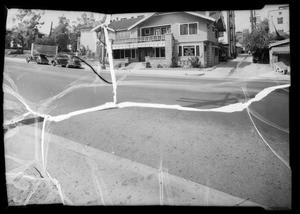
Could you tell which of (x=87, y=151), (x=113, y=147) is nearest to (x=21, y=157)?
(x=87, y=151)

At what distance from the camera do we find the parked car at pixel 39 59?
2.30m

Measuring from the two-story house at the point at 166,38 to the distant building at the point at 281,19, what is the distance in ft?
1.92

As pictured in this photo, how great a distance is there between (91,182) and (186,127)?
1514mm

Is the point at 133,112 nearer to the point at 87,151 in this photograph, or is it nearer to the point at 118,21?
the point at 87,151

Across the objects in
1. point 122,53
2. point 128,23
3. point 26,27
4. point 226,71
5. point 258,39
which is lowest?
point 226,71

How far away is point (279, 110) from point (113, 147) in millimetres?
2144

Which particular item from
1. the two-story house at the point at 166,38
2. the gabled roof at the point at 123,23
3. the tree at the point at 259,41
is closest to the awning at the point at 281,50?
the tree at the point at 259,41

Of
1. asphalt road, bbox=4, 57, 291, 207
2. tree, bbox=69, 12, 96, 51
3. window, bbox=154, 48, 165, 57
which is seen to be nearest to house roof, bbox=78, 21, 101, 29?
tree, bbox=69, 12, 96, 51

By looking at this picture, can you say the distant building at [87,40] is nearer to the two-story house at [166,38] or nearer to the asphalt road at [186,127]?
the two-story house at [166,38]

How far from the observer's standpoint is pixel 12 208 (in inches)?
75.9

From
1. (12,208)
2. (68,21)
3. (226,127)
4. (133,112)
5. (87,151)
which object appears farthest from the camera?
(133,112)

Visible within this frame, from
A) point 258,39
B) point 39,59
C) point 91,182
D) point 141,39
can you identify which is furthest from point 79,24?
point 258,39

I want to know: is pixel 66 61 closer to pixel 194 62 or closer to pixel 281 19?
pixel 194 62

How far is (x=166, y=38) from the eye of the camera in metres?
2.68
